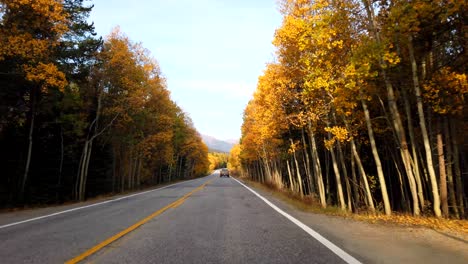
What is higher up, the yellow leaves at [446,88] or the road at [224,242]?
the yellow leaves at [446,88]

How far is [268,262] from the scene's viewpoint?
195 inches

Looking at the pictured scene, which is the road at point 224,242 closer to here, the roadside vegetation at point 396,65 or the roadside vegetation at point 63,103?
→ the roadside vegetation at point 396,65

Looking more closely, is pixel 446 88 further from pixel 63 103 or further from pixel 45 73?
pixel 63 103

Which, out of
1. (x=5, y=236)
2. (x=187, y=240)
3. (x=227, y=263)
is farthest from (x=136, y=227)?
(x=227, y=263)

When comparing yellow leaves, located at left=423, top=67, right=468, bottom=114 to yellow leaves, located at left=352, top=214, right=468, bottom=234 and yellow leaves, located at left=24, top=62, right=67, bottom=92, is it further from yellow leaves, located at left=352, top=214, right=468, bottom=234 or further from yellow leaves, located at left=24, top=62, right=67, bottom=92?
yellow leaves, located at left=24, top=62, right=67, bottom=92

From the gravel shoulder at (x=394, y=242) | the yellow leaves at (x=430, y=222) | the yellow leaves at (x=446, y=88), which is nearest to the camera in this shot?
the gravel shoulder at (x=394, y=242)

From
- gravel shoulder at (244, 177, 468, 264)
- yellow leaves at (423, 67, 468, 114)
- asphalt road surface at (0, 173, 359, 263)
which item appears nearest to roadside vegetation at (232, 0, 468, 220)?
yellow leaves at (423, 67, 468, 114)

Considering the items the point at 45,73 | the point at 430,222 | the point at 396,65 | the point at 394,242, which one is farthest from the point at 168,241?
the point at 45,73

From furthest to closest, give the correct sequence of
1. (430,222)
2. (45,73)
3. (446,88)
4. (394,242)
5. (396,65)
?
(45,73)
(396,65)
(446,88)
(430,222)
(394,242)

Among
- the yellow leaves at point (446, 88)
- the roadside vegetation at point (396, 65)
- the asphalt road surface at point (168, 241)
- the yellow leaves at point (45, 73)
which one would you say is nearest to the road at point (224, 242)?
the asphalt road surface at point (168, 241)

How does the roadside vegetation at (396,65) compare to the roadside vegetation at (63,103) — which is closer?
the roadside vegetation at (396,65)

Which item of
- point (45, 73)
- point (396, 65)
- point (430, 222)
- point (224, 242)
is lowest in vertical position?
point (430, 222)

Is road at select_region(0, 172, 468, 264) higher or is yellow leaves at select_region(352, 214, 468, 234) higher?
road at select_region(0, 172, 468, 264)

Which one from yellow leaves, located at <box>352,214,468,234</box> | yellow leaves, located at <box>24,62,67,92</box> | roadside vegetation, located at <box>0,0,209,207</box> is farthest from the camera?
roadside vegetation, located at <box>0,0,209,207</box>
